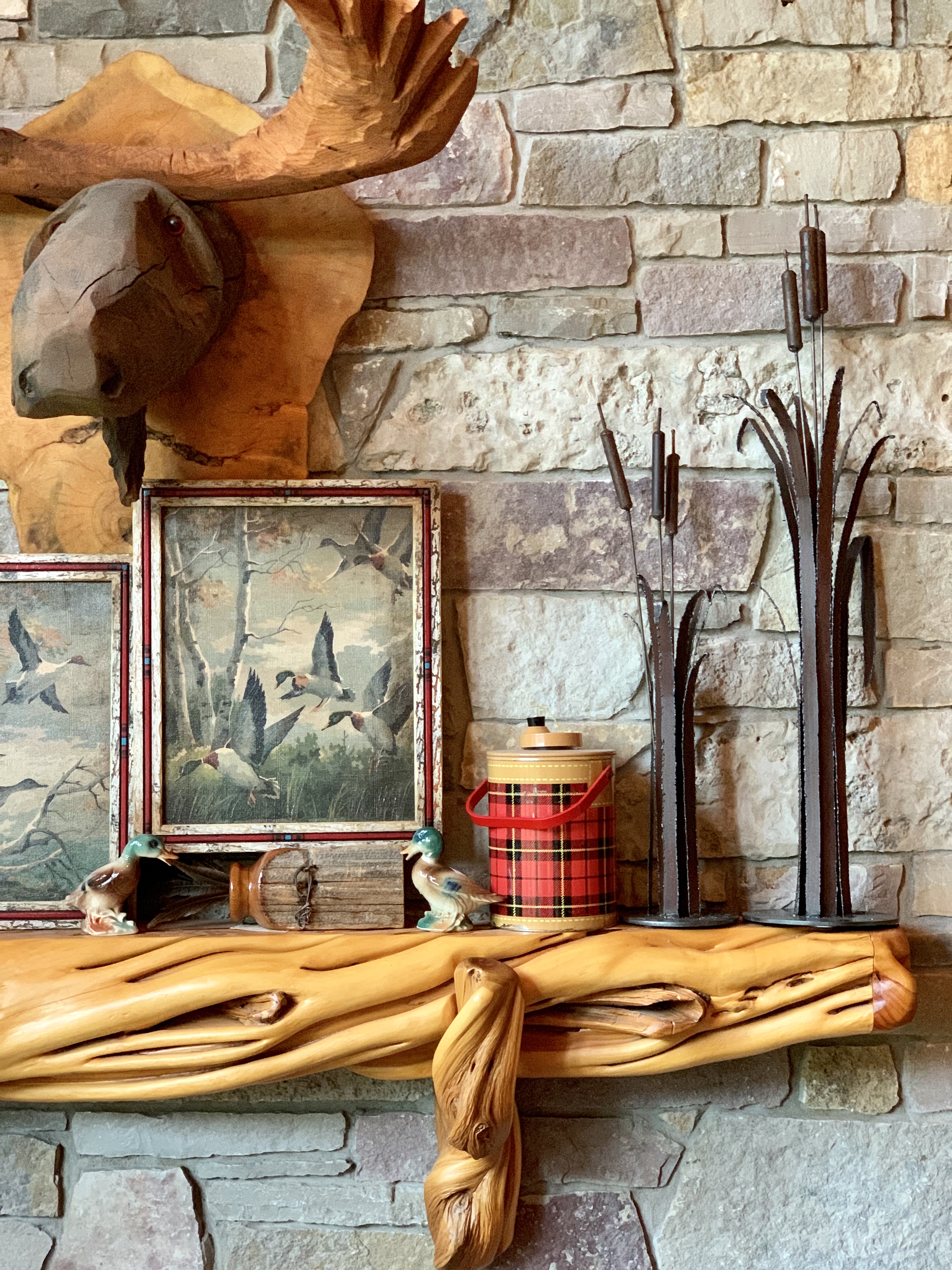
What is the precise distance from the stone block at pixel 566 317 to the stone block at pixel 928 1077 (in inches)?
37.3

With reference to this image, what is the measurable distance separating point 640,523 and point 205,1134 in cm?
90

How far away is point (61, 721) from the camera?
1344 millimetres

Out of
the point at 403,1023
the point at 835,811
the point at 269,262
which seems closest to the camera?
the point at 403,1023

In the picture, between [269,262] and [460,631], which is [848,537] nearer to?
[460,631]

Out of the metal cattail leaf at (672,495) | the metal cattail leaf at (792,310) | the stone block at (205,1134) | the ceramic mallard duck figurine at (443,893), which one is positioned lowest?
the stone block at (205,1134)

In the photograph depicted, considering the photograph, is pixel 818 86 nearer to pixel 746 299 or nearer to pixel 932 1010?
pixel 746 299

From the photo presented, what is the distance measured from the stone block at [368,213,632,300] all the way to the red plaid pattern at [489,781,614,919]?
0.64 m

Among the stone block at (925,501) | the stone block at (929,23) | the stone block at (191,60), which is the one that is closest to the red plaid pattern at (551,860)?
the stone block at (925,501)

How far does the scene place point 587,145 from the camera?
4.69ft

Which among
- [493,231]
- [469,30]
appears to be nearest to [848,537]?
[493,231]

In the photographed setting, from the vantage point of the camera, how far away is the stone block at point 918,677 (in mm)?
1380

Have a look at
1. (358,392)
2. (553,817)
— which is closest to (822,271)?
(358,392)

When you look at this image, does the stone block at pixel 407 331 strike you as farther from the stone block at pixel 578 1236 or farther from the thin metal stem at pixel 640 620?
the stone block at pixel 578 1236

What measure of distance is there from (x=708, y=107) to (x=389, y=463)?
617mm
